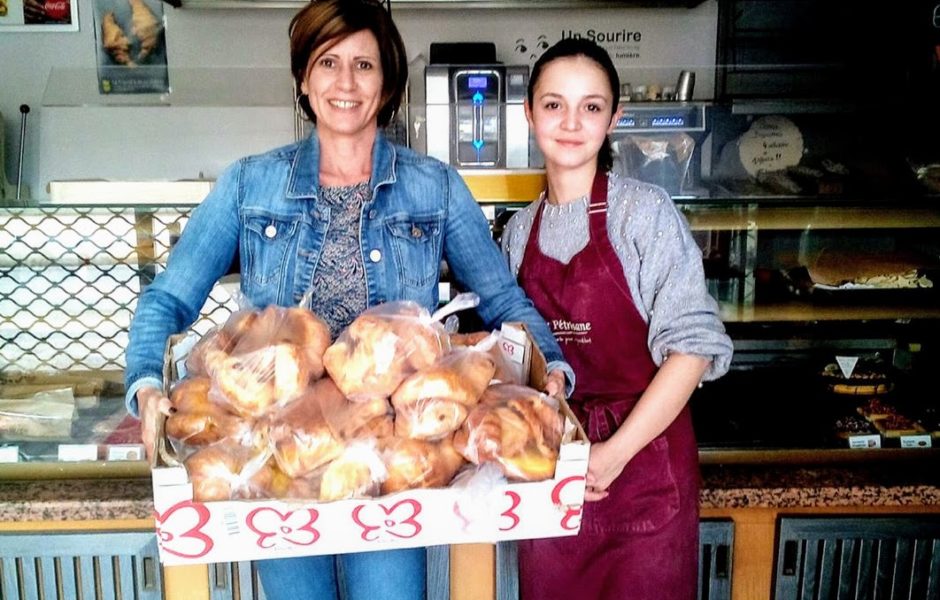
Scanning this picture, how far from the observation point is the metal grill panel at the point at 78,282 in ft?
5.52

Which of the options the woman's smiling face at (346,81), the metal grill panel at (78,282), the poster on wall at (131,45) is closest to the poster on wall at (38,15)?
the poster on wall at (131,45)

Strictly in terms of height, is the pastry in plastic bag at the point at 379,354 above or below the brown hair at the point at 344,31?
below

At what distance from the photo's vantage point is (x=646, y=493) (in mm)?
1317

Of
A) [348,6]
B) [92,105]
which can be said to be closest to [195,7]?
[92,105]

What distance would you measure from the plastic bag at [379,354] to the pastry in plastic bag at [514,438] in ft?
0.34

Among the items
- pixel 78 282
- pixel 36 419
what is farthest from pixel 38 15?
pixel 36 419

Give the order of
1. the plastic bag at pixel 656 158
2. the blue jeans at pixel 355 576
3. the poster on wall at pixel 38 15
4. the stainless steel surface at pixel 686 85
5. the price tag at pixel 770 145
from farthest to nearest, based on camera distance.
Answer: the poster on wall at pixel 38 15 < the stainless steel surface at pixel 686 85 < the price tag at pixel 770 145 < the plastic bag at pixel 656 158 < the blue jeans at pixel 355 576

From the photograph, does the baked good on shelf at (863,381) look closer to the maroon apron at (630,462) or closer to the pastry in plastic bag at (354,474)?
the maroon apron at (630,462)

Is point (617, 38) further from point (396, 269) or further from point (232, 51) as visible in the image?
point (396, 269)

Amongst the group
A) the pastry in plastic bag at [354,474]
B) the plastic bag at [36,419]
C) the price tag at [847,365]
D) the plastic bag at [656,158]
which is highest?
the plastic bag at [656,158]

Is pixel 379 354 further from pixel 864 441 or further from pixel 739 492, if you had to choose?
pixel 864 441

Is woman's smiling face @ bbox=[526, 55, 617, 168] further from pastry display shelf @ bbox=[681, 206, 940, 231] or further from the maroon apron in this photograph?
pastry display shelf @ bbox=[681, 206, 940, 231]

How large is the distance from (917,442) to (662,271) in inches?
32.7

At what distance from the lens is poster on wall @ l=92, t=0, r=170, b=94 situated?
4.20 metres
